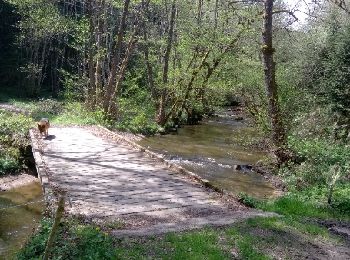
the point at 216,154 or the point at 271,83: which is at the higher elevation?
the point at 271,83

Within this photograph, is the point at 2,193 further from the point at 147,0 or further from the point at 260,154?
the point at 147,0

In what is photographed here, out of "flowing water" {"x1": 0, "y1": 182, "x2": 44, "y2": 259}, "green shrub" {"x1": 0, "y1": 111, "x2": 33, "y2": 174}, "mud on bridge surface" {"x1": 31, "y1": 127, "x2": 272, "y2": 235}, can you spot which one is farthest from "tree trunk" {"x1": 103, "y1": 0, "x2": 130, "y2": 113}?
"flowing water" {"x1": 0, "y1": 182, "x2": 44, "y2": 259}

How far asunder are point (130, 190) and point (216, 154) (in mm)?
9589

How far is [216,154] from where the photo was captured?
1923 cm

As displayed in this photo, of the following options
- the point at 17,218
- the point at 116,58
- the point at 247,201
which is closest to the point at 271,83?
the point at 247,201

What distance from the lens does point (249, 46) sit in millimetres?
26812

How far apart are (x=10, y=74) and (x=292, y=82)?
37400mm

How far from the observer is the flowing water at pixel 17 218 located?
875 centimetres

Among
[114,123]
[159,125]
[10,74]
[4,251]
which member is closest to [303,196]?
[4,251]

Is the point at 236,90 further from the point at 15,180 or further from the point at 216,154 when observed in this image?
the point at 15,180

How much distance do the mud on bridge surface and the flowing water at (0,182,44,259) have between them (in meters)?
1.00

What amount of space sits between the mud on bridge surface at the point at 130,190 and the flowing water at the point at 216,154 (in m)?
2.46

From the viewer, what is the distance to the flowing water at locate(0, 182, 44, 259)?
8752mm

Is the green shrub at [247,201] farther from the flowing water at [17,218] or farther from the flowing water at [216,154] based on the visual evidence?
the flowing water at [17,218]
